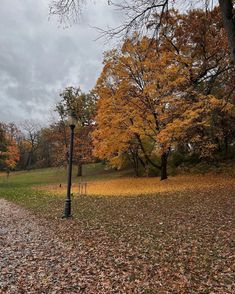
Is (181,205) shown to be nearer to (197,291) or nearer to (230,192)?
(230,192)

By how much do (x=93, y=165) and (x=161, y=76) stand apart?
1258 inches

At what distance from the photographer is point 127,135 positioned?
21078 millimetres

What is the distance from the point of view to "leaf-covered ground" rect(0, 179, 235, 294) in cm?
477

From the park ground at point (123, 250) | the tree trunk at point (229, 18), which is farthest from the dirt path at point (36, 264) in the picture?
the tree trunk at point (229, 18)

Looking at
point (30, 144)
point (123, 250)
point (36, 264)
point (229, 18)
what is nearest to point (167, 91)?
point (229, 18)

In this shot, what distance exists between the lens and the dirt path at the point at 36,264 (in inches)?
190

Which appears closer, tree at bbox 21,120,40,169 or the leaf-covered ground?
the leaf-covered ground

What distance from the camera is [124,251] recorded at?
6.45m

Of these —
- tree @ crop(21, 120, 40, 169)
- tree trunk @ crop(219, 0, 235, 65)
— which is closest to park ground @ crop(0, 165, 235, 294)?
tree trunk @ crop(219, 0, 235, 65)

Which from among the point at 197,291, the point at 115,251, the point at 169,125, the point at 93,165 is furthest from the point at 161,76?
the point at 93,165

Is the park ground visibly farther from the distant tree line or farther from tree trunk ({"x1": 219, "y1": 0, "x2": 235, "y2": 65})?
the distant tree line

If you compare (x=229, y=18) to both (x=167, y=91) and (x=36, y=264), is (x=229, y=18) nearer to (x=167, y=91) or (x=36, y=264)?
(x=36, y=264)

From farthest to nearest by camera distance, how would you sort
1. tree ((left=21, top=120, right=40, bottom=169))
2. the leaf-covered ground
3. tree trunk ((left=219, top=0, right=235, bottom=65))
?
1. tree ((left=21, top=120, right=40, bottom=169))
2. tree trunk ((left=219, top=0, right=235, bottom=65))
3. the leaf-covered ground

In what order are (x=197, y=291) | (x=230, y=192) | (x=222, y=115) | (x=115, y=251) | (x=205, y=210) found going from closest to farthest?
(x=197, y=291) → (x=115, y=251) → (x=205, y=210) → (x=230, y=192) → (x=222, y=115)
